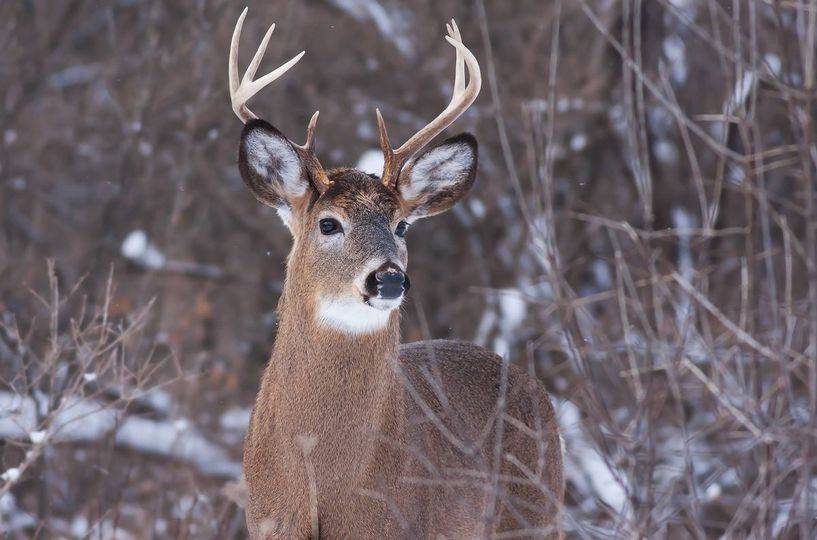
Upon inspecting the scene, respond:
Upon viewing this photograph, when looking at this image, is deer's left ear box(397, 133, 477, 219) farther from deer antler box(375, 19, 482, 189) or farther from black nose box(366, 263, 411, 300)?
black nose box(366, 263, 411, 300)

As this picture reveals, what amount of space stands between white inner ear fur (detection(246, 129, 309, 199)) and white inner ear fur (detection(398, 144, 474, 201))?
46cm

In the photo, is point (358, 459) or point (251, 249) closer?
point (358, 459)

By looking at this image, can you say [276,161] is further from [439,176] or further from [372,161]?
[372,161]

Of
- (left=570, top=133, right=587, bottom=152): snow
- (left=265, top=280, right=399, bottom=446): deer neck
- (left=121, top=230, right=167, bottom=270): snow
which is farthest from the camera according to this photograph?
(left=570, top=133, right=587, bottom=152): snow

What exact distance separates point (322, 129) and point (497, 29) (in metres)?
1.92

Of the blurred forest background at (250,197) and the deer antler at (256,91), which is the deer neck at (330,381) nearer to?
the deer antler at (256,91)

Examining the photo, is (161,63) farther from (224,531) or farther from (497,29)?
(224,531)

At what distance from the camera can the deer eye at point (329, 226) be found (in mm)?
5832

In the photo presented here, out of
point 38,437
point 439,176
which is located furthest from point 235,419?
point 439,176

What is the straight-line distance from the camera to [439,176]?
253 inches

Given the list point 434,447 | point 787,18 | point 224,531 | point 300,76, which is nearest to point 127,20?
point 300,76

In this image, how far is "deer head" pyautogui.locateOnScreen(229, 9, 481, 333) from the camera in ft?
18.5

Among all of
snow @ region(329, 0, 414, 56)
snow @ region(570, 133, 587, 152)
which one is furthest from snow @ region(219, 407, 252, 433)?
snow @ region(570, 133, 587, 152)

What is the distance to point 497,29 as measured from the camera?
46.8 ft
